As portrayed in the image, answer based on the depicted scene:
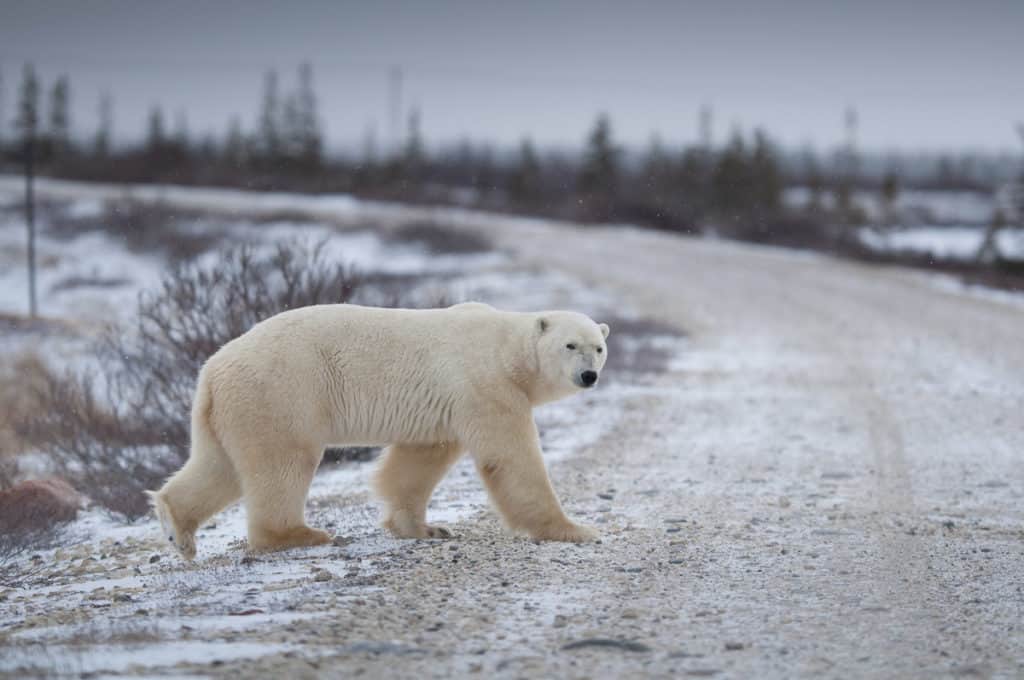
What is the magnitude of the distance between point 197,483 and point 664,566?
2492mm

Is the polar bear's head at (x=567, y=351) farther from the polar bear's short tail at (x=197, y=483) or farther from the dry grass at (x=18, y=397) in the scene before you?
the dry grass at (x=18, y=397)

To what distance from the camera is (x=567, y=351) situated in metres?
6.36

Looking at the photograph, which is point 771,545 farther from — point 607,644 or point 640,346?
point 640,346

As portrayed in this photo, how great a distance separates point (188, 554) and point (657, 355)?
974 centimetres

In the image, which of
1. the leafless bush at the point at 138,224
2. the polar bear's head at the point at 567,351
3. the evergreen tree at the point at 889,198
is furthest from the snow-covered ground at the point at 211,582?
the evergreen tree at the point at 889,198

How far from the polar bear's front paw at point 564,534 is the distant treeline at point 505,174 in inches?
1006

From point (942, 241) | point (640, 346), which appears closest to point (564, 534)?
point (640, 346)

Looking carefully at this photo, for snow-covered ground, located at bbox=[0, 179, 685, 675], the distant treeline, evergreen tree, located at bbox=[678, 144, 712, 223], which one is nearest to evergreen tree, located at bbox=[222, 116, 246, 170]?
the distant treeline

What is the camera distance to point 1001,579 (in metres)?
5.55

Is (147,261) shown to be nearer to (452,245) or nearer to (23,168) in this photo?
(452,245)

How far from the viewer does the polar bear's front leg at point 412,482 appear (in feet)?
21.8

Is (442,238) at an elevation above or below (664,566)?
above

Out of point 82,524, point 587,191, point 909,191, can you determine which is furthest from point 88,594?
point 909,191

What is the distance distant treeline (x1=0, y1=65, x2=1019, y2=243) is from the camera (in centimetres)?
3903
